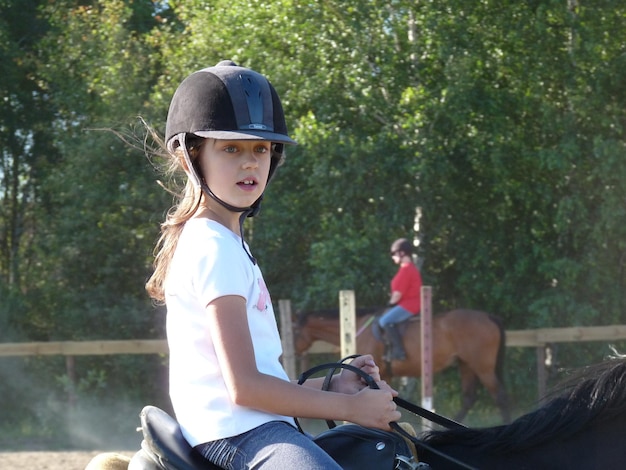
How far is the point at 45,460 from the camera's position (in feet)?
30.8

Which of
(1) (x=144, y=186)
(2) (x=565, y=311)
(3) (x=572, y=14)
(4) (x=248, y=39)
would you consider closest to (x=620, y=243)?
(2) (x=565, y=311)

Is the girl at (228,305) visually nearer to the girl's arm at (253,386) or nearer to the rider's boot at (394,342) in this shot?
the girl's arm at (253,386)

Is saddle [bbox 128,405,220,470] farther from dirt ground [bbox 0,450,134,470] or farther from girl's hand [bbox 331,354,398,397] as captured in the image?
dirt ground [bbox 0,450,134,470]

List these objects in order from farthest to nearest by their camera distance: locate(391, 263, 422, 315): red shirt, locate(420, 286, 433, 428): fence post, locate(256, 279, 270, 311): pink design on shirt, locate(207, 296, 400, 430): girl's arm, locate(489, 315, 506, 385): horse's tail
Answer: locate(489, 315, 506, 385): horse's tail < locate(391, 263, 422, 315): red shirt < locate(420, 286, 433, 428): fence post < locate(256, 279, 270, 311): pink design on shirt < locate(207, 296, 400, 430): girl's arm

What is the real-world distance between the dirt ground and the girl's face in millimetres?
7185

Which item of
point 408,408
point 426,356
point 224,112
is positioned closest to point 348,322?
point 426,356

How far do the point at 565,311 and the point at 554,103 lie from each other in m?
3.10

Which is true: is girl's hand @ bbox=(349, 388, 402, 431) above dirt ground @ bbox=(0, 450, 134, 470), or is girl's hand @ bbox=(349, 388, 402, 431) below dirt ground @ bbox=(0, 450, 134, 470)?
above

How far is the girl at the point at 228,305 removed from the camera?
82.3 inches

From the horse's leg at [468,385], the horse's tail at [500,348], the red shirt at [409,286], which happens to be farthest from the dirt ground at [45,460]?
the horse's tail at [500,348]

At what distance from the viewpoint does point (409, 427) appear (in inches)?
108

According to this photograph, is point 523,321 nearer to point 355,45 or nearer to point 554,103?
point 554,103

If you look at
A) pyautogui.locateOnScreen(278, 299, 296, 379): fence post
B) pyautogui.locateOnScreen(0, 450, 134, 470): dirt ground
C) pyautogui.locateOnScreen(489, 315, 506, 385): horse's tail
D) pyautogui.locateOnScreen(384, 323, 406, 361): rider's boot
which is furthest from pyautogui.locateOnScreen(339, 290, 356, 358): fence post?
pyautogui.locateOnScreen(489, 315, 506, 385): horse's tail

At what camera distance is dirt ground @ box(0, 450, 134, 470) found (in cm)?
894
